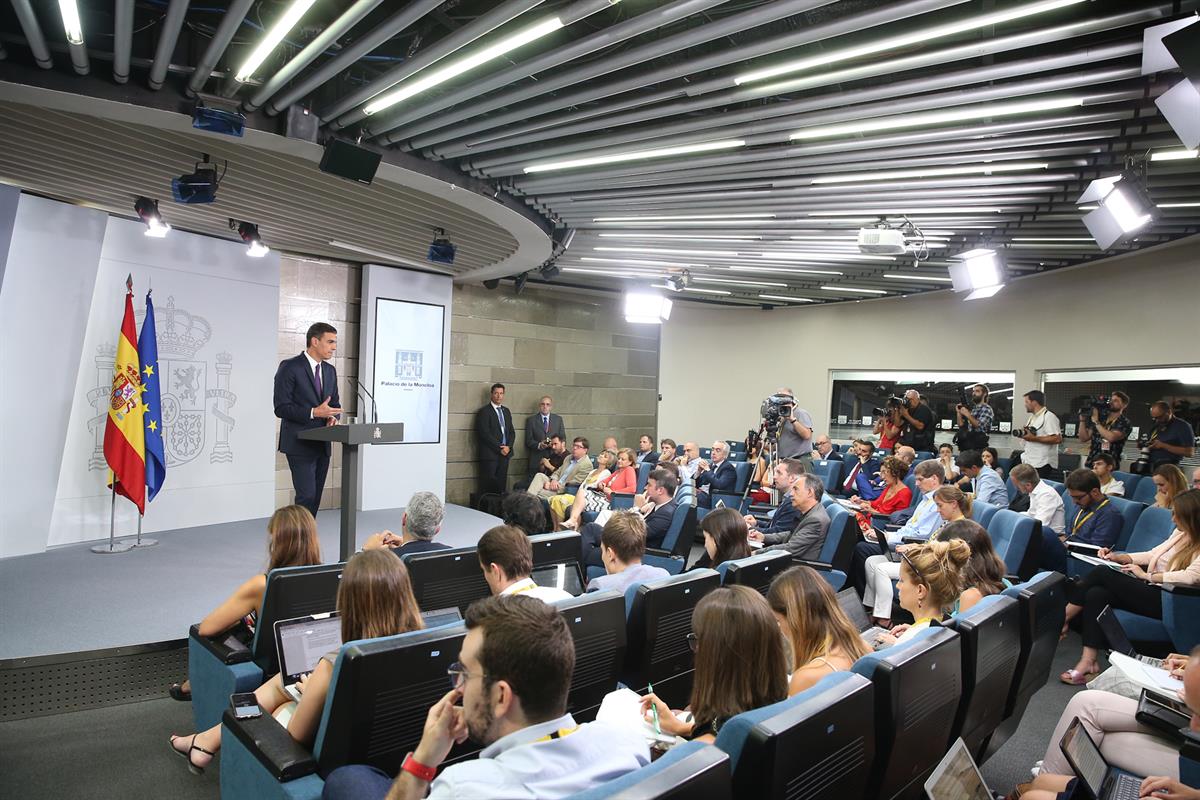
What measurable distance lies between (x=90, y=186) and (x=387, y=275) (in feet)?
10.8

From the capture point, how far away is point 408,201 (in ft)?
19.0

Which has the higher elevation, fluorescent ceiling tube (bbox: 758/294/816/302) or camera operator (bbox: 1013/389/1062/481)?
fluorescent ceiling tube (bbox: 758/294/816/302)

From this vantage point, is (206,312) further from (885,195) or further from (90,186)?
(885,195)

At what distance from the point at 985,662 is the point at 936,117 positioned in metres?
2.92

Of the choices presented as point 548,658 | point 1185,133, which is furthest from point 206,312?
point 1185,133

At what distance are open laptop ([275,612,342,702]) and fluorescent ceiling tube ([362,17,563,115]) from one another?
2579 millimetres

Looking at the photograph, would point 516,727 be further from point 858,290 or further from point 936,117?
point 858,290

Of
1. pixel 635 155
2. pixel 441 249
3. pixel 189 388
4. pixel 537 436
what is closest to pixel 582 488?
pixel 441 249

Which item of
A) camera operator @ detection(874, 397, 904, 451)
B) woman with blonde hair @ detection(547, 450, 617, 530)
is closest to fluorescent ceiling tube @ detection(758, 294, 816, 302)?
camera operator @ detection(874, 397, 904, 451)

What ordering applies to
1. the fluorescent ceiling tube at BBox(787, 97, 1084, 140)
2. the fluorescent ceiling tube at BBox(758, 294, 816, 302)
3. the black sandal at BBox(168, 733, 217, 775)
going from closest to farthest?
the black sandal at BBox(168, 733, 217, 775)
the fluorescent ceiling tube at BBox(787, 97, 1084, 140)
the fluorescent ceiling tube at BBox(758, 294, 816, 302)

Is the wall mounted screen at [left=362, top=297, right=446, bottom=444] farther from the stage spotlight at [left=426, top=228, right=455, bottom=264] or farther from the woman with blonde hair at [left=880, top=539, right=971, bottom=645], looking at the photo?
the woman with blonde hair at [left=880, top=539, right=971, bottom=645]

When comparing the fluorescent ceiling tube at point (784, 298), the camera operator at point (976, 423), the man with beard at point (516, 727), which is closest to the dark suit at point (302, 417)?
the man with beard at point (516, 727)

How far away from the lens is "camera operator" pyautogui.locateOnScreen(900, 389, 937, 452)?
30.1ft

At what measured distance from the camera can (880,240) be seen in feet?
18.9
